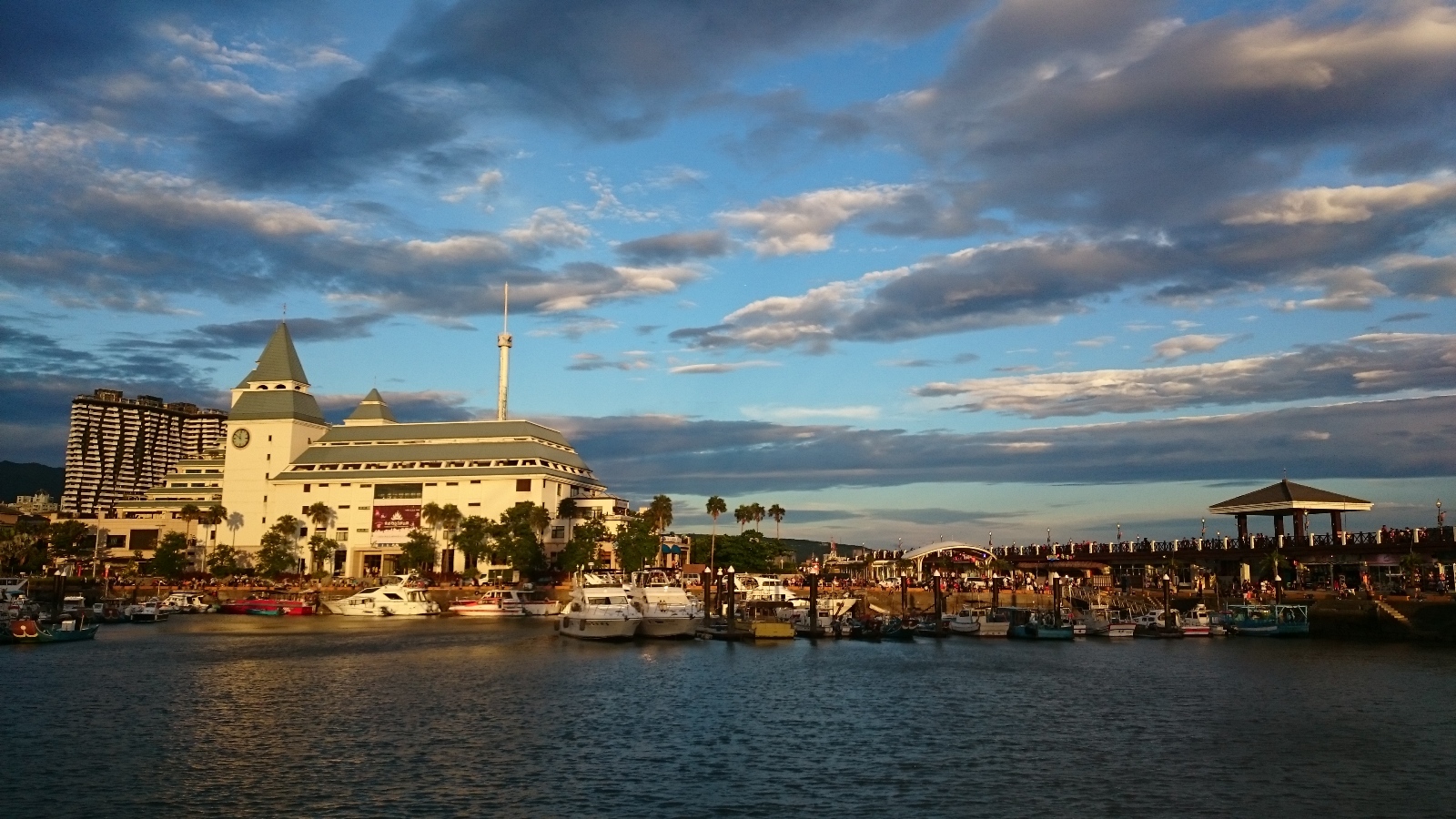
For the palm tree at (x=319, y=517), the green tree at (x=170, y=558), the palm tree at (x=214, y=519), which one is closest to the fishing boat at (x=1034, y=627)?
the palm tree at (x=319, y=517)

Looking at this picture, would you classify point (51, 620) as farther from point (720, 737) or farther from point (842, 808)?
point (842, 808)

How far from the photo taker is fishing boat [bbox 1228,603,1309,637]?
10306 centimetres

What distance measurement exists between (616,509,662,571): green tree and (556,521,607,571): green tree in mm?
Answer: 3714

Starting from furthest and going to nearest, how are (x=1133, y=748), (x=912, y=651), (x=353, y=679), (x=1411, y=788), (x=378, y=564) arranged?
(x=378, y=564), (x=912, y=651), (x=353, y=679), (x=1133, y=748), (x=1411, y=788)

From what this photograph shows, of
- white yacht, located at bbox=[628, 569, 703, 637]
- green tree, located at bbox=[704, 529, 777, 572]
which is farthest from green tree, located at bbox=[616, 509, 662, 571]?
white yacht, located at bbox=[628, 569, 703, 637]

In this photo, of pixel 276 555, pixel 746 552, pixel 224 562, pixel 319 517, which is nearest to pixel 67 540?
pixel 224 562

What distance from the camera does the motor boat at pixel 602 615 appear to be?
309 feet

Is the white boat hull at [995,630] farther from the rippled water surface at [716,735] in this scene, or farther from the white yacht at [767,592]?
the rippled water surface at [716,735]

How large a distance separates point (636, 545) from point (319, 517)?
60996 millimetres

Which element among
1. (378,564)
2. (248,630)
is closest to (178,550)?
(378,564)

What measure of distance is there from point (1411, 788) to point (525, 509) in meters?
145

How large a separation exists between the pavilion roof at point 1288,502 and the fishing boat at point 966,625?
4607cm

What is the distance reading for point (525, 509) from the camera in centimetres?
17262

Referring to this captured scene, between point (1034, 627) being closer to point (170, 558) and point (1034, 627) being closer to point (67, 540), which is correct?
point (170, 558)
